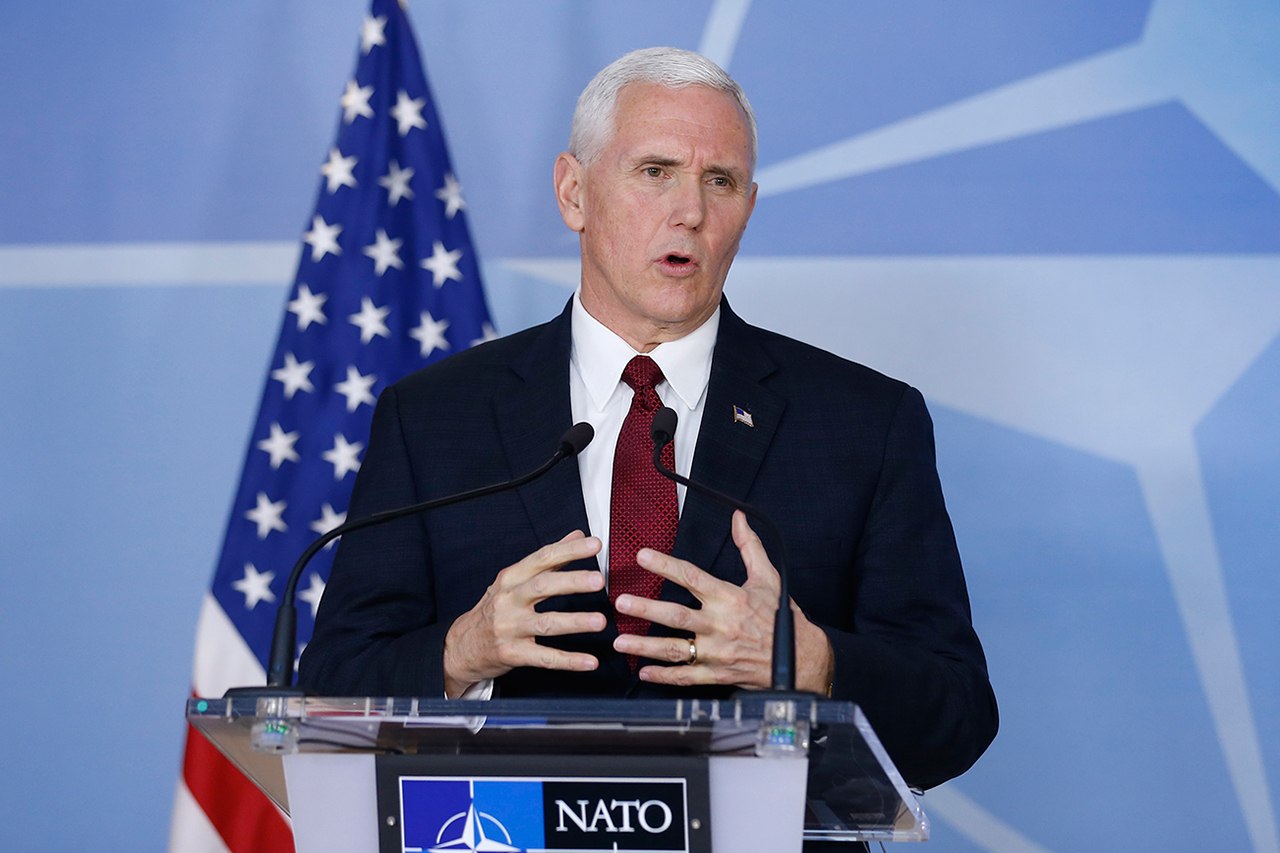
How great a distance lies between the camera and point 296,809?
154cm

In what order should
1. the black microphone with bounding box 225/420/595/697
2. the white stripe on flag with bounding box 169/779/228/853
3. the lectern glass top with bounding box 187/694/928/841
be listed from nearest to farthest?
the lectern glass top with bounding box 187/694/928/841, the black microphone with bounding box 225/420/595/697, the white stripe on flag with bounding box 169/779/228/853

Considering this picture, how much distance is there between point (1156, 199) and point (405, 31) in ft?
5.95

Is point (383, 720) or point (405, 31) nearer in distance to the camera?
point (383, 720)

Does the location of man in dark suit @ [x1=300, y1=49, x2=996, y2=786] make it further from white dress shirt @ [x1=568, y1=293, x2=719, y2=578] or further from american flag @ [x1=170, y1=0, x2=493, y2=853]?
american flag @ [x1=170, y1=0, x2=493, y2=853]

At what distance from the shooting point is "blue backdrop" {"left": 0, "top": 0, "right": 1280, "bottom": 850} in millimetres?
3406

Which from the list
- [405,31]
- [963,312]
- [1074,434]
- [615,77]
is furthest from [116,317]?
[1074,434]

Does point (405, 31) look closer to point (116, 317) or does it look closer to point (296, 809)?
point (116, 317)

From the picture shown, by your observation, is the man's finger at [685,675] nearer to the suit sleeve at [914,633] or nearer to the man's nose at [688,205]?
the suit sleeve at [914,633]

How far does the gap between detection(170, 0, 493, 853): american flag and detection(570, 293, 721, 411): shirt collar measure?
3.39 ft

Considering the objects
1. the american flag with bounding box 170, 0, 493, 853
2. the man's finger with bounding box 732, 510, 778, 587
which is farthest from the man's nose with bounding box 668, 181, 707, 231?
the american flag with bounding box 170, 0, 493, 853

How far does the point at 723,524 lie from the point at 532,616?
502 millimetres

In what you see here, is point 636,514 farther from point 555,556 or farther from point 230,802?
point 230,802

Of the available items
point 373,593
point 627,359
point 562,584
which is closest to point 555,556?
point 562,584

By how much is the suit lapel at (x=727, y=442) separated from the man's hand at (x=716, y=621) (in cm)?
34
